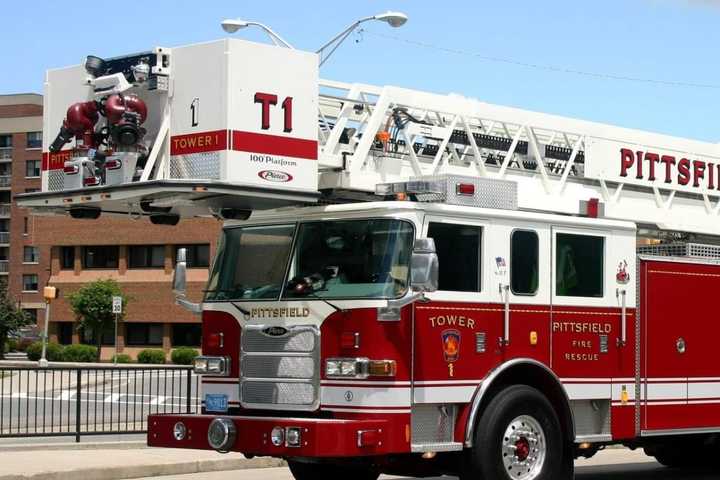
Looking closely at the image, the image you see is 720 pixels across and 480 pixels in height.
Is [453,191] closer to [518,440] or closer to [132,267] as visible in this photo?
[518,440]

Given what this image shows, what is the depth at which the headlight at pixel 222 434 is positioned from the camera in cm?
1045

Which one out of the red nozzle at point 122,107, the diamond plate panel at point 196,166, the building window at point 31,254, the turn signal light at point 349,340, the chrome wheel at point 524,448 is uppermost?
the building window at point 31,254

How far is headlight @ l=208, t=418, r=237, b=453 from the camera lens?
34.3 feet

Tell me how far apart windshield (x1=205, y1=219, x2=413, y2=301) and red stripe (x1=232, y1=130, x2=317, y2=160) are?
2.15 ft

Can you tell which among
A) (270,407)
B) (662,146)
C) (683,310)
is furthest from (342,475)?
(662,146)

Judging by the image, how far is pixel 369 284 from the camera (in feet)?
33.8

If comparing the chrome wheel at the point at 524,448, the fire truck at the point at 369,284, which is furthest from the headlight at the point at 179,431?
the chrome wheel at the point at 524,448

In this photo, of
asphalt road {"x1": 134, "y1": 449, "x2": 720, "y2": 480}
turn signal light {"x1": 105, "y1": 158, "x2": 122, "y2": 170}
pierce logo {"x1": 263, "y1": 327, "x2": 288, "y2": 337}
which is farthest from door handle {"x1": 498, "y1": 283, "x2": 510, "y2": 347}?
asphalt road {"x1": 134, "y1": 449, "x2": 720, "y2": 480}

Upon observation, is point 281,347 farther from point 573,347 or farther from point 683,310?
point 683,310

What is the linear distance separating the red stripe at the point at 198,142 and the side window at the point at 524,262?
2.75 metres

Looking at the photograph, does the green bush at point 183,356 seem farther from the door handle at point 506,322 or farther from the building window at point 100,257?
the door handle at point 506,322

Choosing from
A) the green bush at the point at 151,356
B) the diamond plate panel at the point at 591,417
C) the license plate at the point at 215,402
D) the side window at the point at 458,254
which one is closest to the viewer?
the side window at the point at 458,254

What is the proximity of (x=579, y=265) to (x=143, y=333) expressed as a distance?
55.6 meters

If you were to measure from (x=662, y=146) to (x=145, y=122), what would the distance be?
6.42 meters
